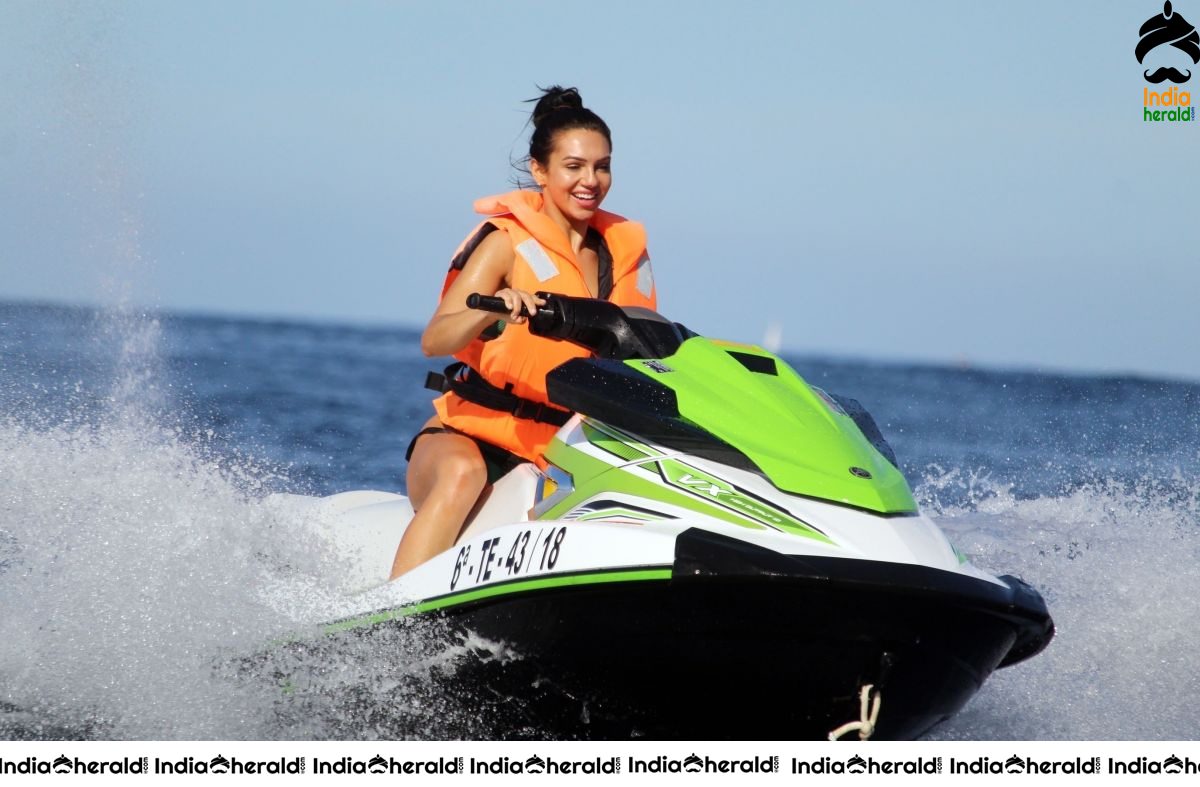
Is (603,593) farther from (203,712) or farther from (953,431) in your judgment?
(953,431)

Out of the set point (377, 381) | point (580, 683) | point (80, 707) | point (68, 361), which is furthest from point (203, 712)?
point (377, 381)

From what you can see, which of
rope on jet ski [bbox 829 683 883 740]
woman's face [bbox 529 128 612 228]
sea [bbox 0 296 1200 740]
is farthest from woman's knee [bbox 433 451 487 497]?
rope on jet ski [bbox 829 683 883 740]

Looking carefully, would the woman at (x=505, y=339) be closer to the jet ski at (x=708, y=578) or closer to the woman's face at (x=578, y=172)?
the woman's face at (x=578, y=172)

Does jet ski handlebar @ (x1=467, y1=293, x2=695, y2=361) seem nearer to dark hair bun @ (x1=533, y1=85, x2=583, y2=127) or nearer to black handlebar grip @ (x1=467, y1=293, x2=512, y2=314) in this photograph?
black handlebar grip @ (x1=467, y1=293, x2=512, y2=314)

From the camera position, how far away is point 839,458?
342cm

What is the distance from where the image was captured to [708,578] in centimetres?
306

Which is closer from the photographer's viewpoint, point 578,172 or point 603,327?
point 603,327

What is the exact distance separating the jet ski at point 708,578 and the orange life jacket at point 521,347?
34 centimetres

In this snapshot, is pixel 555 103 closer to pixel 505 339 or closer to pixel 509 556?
pixel 505 339

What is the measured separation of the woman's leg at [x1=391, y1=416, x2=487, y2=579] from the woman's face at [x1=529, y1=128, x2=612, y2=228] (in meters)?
0.81

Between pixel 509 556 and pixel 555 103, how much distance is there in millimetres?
1621

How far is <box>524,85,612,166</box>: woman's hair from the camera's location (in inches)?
166

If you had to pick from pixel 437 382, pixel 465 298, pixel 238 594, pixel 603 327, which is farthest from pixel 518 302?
pixel 238 594
